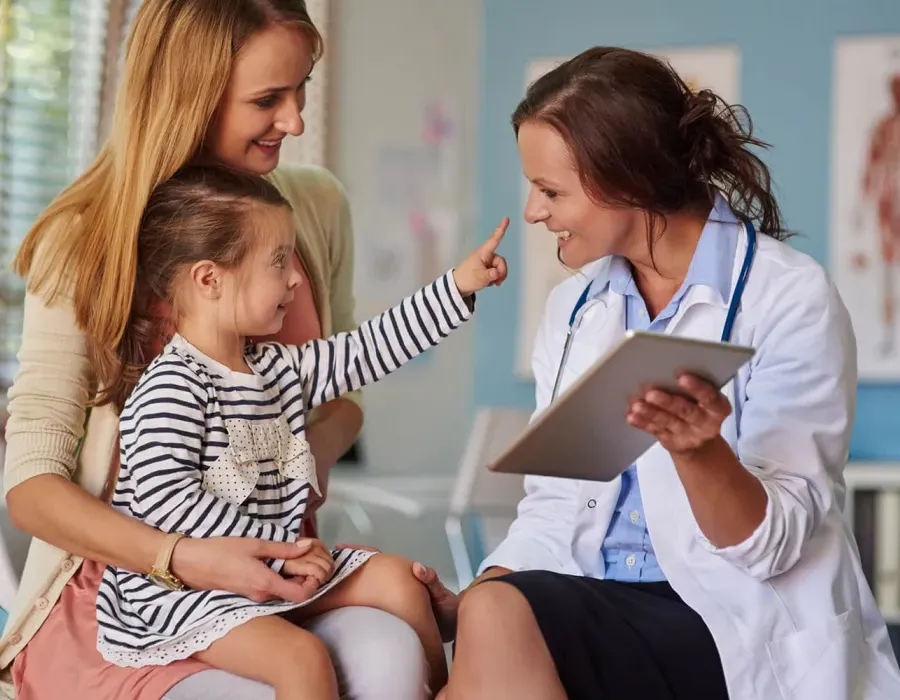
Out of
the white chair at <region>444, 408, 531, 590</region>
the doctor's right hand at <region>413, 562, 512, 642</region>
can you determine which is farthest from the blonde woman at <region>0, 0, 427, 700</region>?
the white chair at <region>444, 408, 531, 590</region>

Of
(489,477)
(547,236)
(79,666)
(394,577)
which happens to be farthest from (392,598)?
(547,236)

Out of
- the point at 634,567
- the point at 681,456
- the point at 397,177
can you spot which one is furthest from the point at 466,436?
the point at 681,456

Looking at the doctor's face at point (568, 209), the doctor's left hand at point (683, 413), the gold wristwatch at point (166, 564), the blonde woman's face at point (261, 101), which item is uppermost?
the blonde woman's face at point (261, 101)

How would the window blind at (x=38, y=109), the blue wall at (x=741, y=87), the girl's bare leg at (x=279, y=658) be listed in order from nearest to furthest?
the girl's bare leg at (x=279, y=658) → the window blind at (x=38, y=109) → the blue wall at (x=741, y=87)

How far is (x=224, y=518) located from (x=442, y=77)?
138 inches

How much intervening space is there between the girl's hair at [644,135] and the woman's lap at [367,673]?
652mm

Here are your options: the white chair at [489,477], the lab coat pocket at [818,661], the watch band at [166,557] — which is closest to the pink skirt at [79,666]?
the watch band at [166,557]

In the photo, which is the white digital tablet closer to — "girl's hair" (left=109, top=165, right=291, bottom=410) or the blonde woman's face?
"girl's hair" (left=109, top=165, right=291, bottom=410)

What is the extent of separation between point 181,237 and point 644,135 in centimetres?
64

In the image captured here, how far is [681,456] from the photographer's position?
1.24 meters

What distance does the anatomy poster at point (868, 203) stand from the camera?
4141 mm

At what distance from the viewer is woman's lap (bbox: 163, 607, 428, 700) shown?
4.40 feet

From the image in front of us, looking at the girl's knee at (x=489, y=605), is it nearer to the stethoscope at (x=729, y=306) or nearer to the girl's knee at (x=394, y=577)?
the girl's knee at (x=394, y=577)

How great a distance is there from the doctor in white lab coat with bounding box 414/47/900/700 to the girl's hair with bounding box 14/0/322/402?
17.3 inches
